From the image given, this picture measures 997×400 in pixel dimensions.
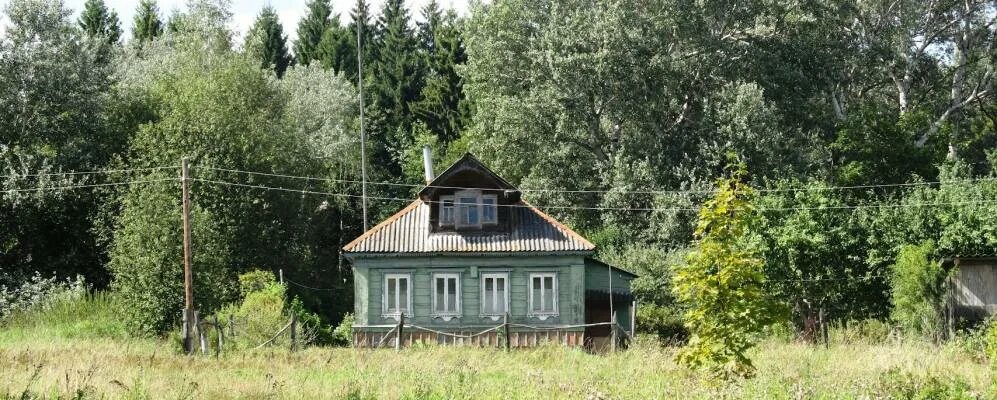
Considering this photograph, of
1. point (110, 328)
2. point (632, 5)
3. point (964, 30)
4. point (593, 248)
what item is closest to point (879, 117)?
point (964, 30)

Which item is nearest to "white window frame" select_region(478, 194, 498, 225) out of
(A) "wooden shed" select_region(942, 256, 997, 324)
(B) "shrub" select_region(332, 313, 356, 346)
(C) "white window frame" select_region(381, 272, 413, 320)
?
(C) "white window frame" select_region(381, 272, 413, 320)

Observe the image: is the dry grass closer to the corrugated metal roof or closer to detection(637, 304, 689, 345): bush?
the corrugated metal roof

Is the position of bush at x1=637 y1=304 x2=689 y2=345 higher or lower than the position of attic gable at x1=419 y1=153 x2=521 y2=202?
lower

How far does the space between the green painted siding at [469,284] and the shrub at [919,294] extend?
29.3 ft

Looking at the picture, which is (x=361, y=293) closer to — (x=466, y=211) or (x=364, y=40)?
(x=466, y=211)

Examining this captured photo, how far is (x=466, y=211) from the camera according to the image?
37.5 m

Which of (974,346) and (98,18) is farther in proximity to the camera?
(98,18)

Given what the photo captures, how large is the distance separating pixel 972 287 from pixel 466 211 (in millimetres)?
14943

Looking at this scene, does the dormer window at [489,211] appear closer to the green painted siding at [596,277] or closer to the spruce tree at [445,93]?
the green painted siding at [596,277]

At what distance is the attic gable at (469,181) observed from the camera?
37219 mm

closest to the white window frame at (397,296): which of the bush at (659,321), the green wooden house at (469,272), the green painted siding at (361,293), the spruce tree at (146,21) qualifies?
the green wooden house at (469,272)

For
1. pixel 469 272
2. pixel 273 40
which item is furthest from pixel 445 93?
pixel 469 272

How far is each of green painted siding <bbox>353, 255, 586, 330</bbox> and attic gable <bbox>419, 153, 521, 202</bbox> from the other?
203 cm

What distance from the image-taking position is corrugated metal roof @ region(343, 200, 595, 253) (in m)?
36.4
